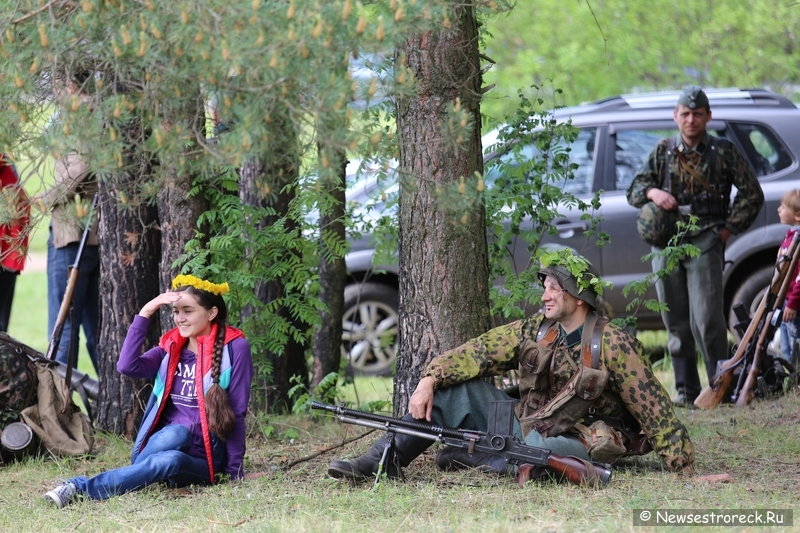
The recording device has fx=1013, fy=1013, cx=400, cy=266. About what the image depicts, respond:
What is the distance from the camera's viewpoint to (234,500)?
485 cm

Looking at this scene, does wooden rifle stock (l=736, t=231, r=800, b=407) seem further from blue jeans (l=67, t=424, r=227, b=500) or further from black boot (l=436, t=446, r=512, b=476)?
blue jeans (l=67, t=424, r=227, b=500)

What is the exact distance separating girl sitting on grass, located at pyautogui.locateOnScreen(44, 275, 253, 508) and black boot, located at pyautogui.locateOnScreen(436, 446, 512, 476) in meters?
1.06

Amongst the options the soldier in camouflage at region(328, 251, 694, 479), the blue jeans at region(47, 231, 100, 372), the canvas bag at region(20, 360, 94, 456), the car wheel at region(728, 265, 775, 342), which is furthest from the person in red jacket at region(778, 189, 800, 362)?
the blue jeans at region(47, 231, 100, 372)

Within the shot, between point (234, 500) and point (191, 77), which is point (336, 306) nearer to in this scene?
point (234, 500)

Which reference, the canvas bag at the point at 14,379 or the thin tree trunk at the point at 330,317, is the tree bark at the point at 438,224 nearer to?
the thin tree trunk at the point at 330,317

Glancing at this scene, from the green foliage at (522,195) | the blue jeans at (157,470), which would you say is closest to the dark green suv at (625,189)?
the green foliage at (522,195)

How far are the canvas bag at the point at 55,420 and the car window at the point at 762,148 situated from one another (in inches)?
222

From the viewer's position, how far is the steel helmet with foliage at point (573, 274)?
4.97 m

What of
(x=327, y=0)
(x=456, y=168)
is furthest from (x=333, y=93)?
(x=456, y=168)

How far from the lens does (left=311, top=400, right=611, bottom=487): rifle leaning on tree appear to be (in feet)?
15.7

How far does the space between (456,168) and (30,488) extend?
286 centimetres

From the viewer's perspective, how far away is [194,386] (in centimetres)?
528

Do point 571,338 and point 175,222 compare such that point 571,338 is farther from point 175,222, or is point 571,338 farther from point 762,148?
point 762,148

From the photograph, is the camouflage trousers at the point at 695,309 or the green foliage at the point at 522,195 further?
the camouflage trousers at the point at 695,309
